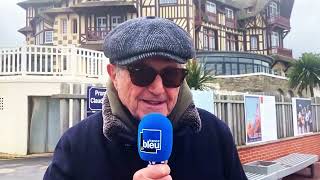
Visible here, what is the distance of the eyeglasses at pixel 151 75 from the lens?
1300 millimetres

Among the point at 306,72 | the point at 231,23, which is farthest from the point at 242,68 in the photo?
the point at 306,72

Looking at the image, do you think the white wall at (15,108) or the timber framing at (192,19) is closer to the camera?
the white wall at (15,108)

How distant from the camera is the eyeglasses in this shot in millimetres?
1300

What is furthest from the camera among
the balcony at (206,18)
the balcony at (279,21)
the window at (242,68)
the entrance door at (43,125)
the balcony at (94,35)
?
the balcony at (279,21)

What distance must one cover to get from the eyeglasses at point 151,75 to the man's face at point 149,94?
0.01 m

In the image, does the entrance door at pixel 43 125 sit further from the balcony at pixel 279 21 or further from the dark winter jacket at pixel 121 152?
the balcony at pixel 279 21

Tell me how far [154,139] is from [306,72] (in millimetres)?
23141

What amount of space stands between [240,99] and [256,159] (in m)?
1.41

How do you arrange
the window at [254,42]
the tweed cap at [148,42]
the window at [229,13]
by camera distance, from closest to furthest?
the tweed cap at [148,42] → the window at [229,13] → the window at [254,42]

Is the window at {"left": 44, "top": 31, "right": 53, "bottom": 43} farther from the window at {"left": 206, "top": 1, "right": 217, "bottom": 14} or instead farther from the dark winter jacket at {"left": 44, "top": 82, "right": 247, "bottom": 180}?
the dark winter jacket at {"left": 44, "top": 82, "right": 247, "bottom": 180}

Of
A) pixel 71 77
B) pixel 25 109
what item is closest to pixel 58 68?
pixel 71 77

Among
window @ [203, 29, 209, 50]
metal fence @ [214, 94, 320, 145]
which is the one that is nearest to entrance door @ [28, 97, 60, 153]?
metal fence @ [214, 94, 320, 145]

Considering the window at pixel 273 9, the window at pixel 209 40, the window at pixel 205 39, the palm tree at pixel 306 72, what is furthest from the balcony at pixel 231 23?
the palm tree at pixel 306 72

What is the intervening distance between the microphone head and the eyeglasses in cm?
16
